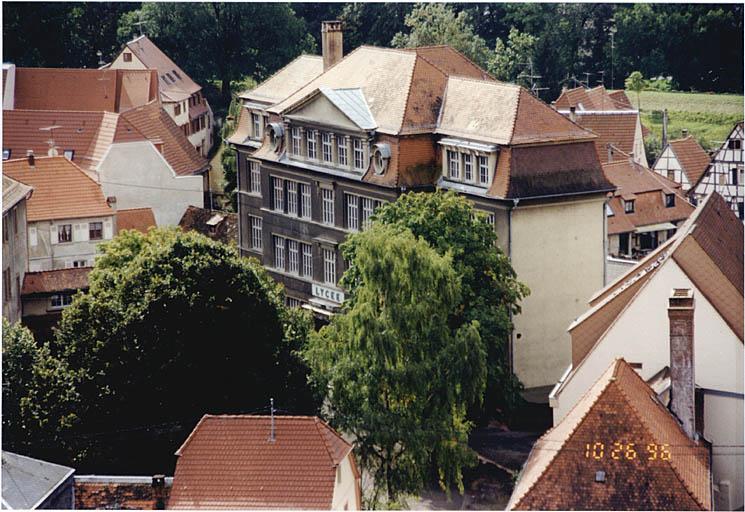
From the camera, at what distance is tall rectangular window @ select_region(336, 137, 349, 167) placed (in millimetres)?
49344

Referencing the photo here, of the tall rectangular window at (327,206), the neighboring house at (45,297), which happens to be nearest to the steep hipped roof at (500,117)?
the tall rectangular window at (327,206)

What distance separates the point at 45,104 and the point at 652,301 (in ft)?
142

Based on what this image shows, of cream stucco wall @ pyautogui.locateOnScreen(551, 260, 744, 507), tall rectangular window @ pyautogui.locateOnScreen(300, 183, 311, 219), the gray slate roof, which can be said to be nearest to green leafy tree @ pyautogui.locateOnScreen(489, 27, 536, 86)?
tall rectangular window @ pyautogui.locateOnScreen(300, 183, 311, 219)

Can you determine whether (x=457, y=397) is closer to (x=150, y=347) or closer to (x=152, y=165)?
(x=150, y=347)

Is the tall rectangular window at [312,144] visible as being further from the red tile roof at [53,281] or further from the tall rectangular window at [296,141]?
the red tile roof at [53,281]

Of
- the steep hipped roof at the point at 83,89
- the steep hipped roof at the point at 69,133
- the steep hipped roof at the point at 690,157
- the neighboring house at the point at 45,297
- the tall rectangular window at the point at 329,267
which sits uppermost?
the steep hipped roof at the point at 83,89

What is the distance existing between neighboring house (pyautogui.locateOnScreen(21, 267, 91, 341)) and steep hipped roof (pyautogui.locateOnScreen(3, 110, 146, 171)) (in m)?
14.0

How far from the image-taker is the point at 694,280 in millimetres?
35125

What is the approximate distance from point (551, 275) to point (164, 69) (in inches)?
1526

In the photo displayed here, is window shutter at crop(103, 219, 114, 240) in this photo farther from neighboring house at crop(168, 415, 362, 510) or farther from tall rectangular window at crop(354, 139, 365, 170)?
neighboring house at crop(168, 415, 362, 510)

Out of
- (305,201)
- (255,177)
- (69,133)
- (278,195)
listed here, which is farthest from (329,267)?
(69,133)

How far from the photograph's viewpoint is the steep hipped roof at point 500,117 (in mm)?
45125

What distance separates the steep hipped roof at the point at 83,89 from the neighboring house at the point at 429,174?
20800 millimetres

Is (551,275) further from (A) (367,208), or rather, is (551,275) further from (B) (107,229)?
(B) (107,229)
